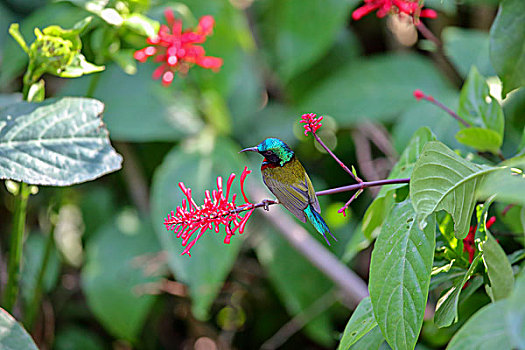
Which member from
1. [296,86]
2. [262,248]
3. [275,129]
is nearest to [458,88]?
[296,86]

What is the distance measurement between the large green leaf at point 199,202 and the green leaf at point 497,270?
1.87 ft

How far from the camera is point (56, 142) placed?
589 mm

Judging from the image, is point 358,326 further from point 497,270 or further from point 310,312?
point 310,312

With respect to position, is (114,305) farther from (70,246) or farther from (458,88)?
(458,88)

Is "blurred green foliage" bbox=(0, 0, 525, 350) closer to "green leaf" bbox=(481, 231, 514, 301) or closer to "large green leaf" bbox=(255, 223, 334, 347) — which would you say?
"large green leaf" bbox=(255, 223, 334, 347)

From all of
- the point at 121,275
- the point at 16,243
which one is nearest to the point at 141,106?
the point at 121,275

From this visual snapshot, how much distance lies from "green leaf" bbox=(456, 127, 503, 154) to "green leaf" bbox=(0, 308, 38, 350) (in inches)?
18.6

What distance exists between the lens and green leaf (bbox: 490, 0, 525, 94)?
1.83ft

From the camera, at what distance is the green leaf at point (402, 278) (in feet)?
1.41

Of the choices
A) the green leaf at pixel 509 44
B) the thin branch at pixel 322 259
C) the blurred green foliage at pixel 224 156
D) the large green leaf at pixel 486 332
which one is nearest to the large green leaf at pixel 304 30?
the blurred green foliage at pixel 224 156

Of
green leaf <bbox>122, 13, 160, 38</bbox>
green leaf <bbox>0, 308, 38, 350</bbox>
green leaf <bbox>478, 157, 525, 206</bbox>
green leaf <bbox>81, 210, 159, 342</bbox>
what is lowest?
green leaf <bbox>81, 210, 159, 342</bbox>

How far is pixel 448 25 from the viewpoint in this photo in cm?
155

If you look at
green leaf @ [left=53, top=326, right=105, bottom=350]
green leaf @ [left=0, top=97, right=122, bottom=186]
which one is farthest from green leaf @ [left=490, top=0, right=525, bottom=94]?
green leaf @ [left=53, top=326, right=105, bottom=350]

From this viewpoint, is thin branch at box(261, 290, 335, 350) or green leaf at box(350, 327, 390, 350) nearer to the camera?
green leaf at box(350, 327, 390, 350)
